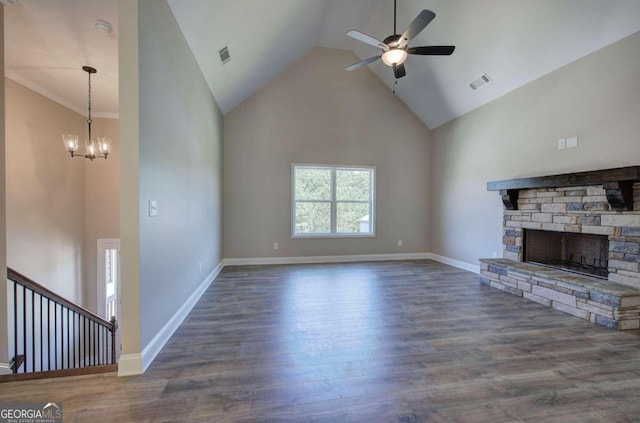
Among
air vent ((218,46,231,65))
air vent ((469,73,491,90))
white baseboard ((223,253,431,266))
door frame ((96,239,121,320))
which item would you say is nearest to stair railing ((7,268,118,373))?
door frame ((96,239,121,320))

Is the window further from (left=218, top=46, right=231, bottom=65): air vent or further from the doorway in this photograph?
the doorway

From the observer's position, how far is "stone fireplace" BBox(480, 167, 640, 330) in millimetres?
2771

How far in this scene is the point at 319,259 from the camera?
569 cm

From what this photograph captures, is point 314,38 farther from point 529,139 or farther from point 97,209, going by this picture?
point 97,209

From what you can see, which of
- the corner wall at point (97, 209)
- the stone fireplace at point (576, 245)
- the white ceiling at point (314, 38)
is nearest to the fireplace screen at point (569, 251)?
the stone fireplace at point (576, 245)

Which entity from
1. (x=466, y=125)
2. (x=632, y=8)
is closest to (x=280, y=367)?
(x=632, y=8)

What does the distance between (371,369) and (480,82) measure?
459 cm

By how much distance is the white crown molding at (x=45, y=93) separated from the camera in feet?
11.7

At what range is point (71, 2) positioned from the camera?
2332mm

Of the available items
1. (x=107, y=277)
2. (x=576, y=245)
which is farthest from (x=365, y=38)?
(x=107, y=277)

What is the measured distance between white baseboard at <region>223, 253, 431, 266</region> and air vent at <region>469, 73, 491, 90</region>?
349cm

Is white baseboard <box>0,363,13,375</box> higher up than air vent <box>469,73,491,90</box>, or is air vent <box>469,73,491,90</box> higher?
air vent <box>469,73,491,90</box>

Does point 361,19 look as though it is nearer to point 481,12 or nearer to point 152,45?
point 481,12

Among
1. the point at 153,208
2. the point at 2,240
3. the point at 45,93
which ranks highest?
the point at 45,93
